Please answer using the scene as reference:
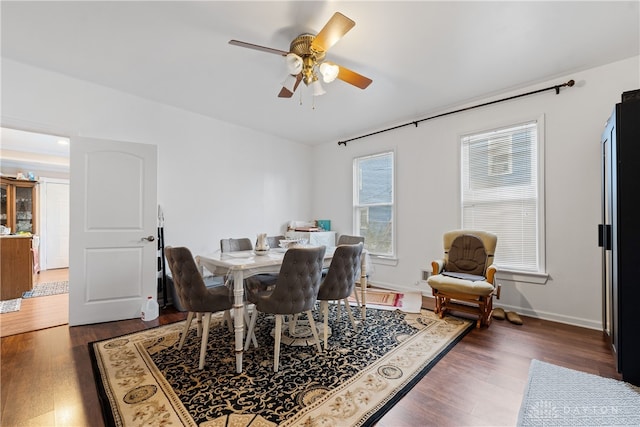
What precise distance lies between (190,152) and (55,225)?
15.7ft

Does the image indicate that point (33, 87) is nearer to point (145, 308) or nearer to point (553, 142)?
point (145, 308)

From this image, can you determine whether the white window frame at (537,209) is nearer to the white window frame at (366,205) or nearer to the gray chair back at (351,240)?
the white window frame at (366,205)

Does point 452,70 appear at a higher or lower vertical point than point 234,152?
higher

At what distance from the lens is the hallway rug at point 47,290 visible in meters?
4.12

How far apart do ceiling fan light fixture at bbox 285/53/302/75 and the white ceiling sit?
0.99 feet

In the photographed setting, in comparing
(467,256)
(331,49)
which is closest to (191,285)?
(331,49)

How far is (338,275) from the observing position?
98.4 inches

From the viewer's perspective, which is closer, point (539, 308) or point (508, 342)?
point (508, 342)

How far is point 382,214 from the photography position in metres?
4.68

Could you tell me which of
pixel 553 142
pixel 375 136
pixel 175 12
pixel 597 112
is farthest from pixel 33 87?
pixel 597 112

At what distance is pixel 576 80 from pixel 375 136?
253cm

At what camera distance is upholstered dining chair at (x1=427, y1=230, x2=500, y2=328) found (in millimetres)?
2873

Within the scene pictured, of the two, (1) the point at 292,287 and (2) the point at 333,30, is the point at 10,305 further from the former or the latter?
(2) the point at 333,30

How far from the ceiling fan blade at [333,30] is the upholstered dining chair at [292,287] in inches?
59.2
